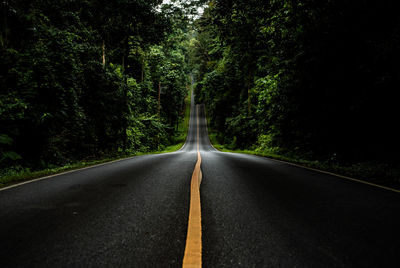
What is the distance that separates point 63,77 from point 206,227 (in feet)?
30.9

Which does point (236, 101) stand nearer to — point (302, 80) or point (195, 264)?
point (302, 80)

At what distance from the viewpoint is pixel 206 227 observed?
75.7 inches

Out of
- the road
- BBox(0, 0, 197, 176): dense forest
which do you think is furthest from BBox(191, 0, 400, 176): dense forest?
BBox(0, 0, 197, 176): dense forest

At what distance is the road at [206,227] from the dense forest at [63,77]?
4.99 m

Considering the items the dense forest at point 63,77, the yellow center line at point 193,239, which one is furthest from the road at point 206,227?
the dense forest at point 63,77

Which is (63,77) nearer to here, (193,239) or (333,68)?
(193,239)

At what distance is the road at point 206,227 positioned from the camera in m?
1.42

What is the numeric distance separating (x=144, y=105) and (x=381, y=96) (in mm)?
22505

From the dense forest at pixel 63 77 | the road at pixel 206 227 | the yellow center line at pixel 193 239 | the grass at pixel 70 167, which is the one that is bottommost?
the grass at pixel 70 167

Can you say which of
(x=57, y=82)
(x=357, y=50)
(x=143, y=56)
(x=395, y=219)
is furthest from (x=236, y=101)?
(x=395, y=219)

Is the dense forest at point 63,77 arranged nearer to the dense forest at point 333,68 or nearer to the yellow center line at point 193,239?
the dense forest at point 333,68

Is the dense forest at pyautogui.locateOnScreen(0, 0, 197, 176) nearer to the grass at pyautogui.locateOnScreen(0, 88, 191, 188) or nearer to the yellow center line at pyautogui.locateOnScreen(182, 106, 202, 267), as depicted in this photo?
the grass at pyautogui.locateOnScreen(0, 88, 191, 188)

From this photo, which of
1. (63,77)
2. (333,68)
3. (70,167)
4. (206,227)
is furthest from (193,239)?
(63,77)

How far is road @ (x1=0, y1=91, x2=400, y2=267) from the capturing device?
1.42 m
